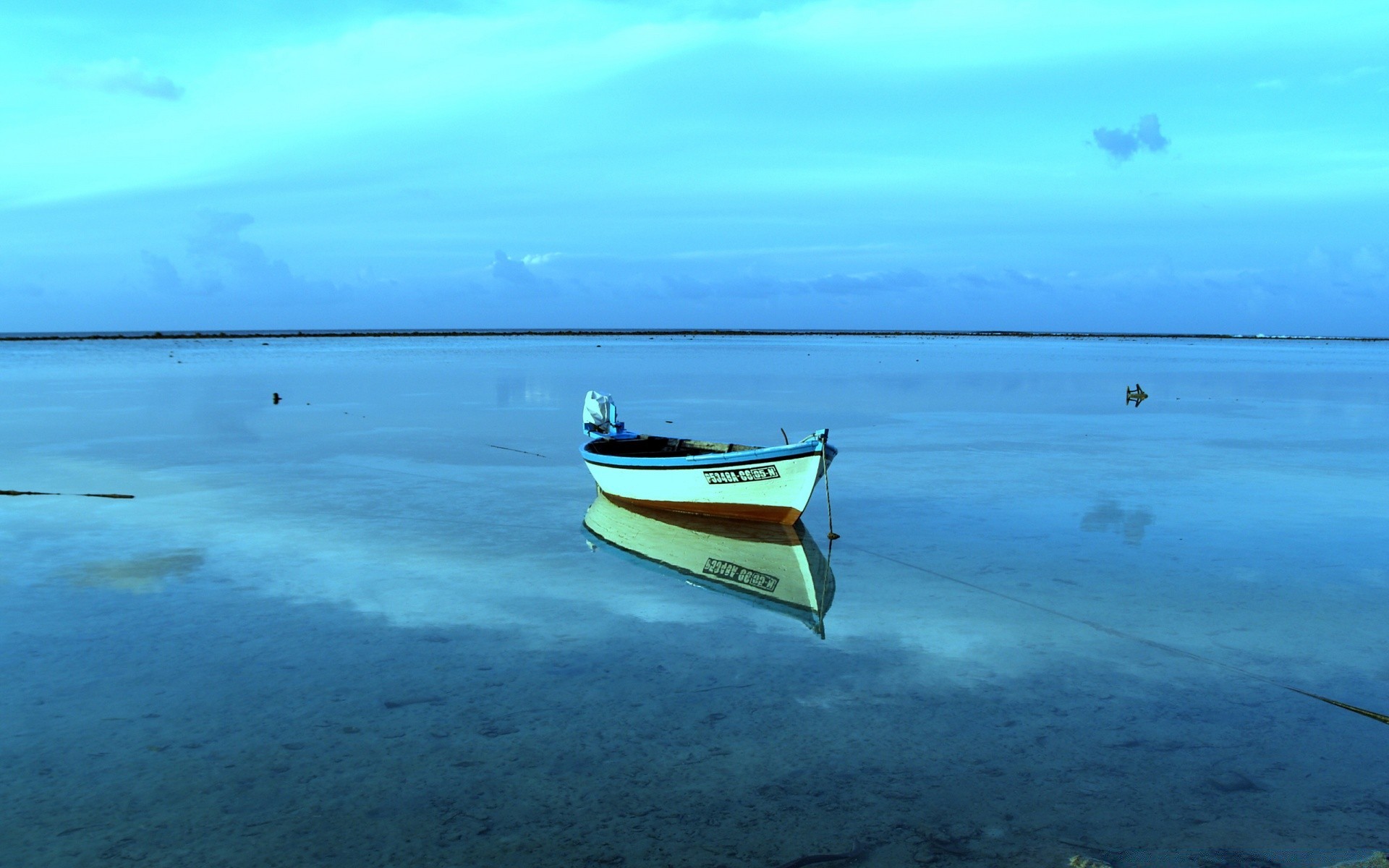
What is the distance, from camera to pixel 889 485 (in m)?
19.9

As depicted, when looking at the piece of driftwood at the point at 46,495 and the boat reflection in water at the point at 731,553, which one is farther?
the piece of driftwood at the point at 46,495

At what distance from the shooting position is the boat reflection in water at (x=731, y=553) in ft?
39.2

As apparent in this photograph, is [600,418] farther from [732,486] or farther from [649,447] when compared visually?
[732,486]

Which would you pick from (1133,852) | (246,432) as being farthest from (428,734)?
(246,432)

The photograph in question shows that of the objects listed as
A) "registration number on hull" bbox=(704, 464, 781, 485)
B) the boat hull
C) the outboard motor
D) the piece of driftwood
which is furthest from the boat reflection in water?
the piece of driftwood

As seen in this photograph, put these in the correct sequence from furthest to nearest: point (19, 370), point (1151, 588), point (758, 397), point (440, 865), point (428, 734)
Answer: point (19, 370)
point (758, 397)
point (1151, 588)
point (428, 734)
point (440, 865)

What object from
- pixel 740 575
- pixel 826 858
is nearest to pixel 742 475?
pixel 740 575

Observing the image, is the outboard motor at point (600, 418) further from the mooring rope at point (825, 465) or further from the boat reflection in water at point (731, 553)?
the mooring rope at point (825, 465)

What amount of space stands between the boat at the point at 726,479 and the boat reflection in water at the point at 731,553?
24cm

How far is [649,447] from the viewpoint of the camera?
64.8 feet

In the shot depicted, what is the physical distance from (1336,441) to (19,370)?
70.4 m

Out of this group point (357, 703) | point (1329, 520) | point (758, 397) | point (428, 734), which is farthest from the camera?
point (758, 397)

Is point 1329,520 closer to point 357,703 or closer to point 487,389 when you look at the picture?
point 357,703

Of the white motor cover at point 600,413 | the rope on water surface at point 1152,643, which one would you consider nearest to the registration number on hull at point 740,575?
the rope on water surface at point 1152,643
